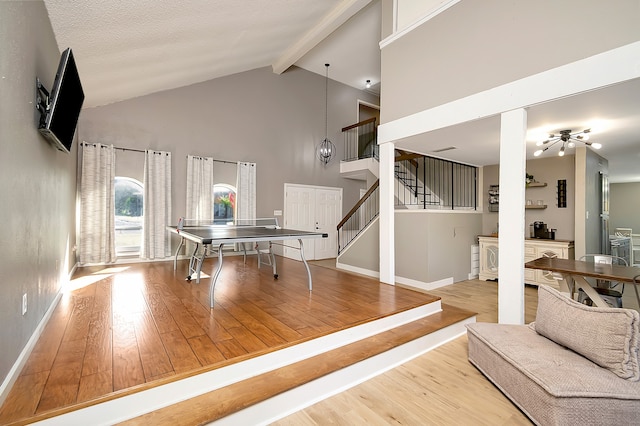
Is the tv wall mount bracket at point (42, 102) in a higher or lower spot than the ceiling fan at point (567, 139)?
lower

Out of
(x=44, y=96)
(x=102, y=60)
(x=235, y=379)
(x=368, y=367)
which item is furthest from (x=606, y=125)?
(x=102, y=60)

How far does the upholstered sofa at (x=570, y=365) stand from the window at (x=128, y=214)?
18.2ft

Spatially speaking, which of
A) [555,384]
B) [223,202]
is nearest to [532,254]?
[555,384]

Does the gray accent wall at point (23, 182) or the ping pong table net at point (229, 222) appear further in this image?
the ping pong table net at point (229, 222)

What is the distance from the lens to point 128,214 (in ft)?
16.9

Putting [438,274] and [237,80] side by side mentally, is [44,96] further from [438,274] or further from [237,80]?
[438,274]

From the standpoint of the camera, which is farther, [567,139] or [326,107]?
[326,107]

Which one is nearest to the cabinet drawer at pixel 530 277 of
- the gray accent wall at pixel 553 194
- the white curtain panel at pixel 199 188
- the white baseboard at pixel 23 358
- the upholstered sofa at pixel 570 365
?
the gray accent wall at pixel 553 194

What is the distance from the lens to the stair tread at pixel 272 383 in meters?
1.61

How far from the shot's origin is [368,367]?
90.8 inches

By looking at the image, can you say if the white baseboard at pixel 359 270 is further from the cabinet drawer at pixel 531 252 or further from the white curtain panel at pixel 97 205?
the white curtain panel at pixel 97 205

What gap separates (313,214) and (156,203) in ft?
11.5

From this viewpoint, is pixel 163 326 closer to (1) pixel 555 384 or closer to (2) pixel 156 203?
(1) pixel 555 384

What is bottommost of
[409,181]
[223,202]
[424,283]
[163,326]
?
[424,283]
